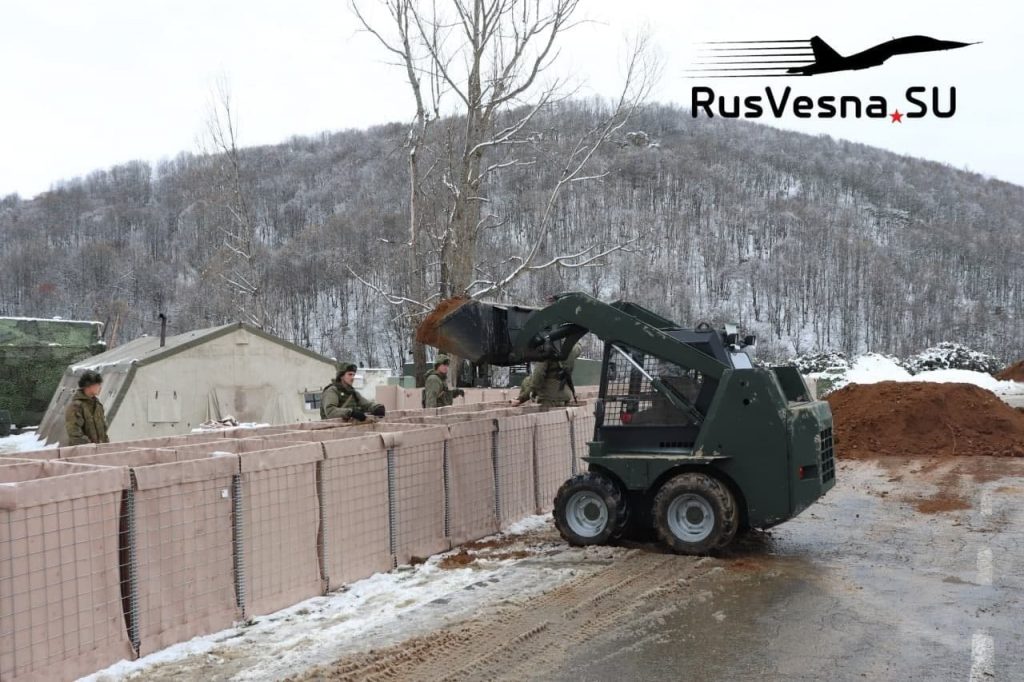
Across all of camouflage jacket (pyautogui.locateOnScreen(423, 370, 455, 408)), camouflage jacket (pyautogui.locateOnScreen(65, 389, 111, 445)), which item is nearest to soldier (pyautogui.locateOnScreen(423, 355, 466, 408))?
camouflage jacket (pyautogui.locateOnScreen(423, 370, 455, 408))

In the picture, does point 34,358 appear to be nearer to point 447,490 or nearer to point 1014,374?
point 447,490

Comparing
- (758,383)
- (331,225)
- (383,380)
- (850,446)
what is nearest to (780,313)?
(331,225)

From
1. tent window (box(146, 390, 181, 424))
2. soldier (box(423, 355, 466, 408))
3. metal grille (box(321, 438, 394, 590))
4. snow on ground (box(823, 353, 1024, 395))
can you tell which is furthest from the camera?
snow on ground (box(823, 353, 1024, 395))

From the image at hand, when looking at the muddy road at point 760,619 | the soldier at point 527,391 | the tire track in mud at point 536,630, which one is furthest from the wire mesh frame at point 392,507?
the soldier at point 527,391

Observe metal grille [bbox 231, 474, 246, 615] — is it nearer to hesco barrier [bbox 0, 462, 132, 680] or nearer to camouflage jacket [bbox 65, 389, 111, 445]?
hesco barrier [bbox 0, 462, 132, 680]

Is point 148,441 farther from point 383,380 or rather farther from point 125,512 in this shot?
point 383,380

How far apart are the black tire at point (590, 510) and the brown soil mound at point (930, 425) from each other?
34.9 feet

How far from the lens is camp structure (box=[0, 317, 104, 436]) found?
1119 inches

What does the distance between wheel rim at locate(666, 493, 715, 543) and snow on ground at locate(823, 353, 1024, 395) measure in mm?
17836

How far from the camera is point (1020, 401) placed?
2397 centimetres

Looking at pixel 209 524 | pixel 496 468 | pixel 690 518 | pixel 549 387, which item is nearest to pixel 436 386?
pixel 549 387

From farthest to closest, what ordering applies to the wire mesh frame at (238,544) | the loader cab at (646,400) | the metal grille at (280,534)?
the loader cab at (646,400) < the metal grille at (280,534) < the wire mesh frame at (238,544)

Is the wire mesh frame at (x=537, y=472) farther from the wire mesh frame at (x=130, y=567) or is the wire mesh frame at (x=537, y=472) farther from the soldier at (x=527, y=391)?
the wire mesh frame at (x=130, y=567)

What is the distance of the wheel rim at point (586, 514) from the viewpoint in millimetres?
8703
